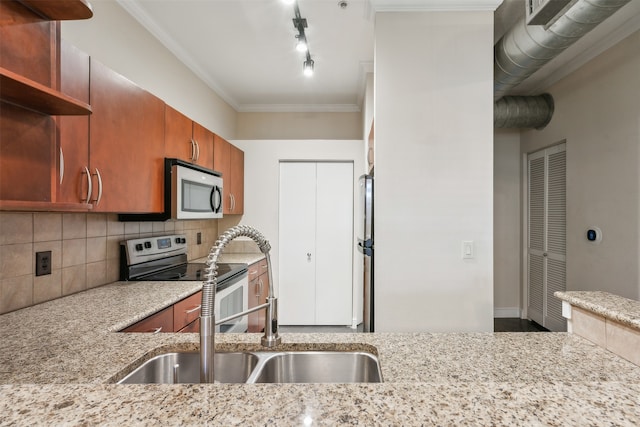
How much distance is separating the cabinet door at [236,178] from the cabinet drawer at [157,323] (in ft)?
6.05

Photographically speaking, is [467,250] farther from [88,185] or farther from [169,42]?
[169,42]

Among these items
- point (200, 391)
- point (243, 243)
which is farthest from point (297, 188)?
point (200, 391)

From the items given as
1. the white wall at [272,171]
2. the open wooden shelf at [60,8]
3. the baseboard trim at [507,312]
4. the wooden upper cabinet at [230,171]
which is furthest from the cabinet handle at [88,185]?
the baseboard trim at [507,312]

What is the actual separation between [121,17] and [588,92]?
12.5ft

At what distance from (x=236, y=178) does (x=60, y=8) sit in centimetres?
239

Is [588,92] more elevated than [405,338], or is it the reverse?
[588,92]

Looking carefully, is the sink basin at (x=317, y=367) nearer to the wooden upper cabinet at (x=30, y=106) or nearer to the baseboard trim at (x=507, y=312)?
the wooden upper cabinet at (x=30, y=106)

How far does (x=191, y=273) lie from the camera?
2.46 metres

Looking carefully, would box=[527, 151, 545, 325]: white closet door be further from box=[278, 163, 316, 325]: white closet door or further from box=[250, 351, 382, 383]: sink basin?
box=[250, 351, 382, 383]: sink basin

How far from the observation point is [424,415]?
48 cm

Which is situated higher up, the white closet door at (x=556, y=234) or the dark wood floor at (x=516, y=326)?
the white closet door at (x=556, y=234)

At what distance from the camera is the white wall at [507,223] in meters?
4.10

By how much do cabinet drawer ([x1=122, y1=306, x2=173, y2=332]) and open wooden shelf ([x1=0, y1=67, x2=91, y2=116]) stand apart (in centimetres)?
92

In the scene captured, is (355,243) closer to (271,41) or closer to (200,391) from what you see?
(271,41)
